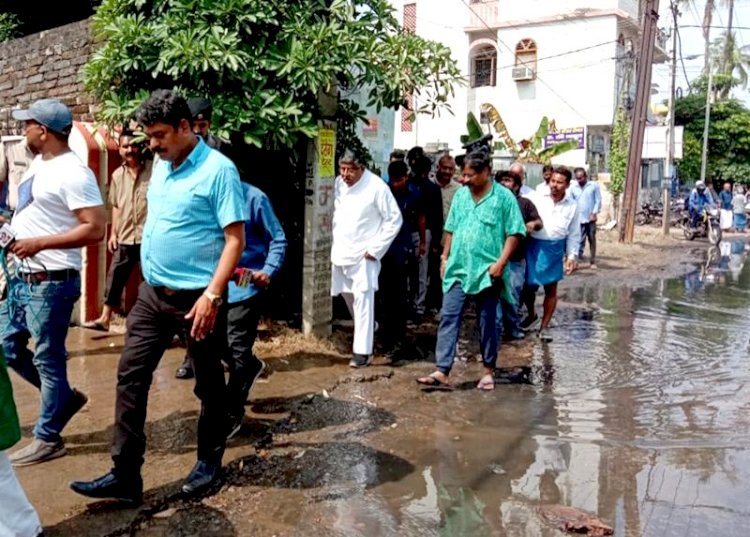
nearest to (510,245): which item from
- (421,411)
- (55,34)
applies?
(421,411)

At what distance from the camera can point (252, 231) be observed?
15.3 ft

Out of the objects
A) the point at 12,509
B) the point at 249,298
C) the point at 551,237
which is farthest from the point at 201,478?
the point at 551,237

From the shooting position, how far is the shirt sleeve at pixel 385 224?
619 centimetres

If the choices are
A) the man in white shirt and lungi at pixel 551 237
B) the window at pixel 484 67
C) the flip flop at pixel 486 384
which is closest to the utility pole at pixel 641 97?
the man in white shirt and lungi at pixel 551 237

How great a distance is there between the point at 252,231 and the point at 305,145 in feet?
7.82

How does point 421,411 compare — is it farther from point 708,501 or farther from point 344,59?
point 344,59

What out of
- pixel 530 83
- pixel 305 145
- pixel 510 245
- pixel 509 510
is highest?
pixel 530 83

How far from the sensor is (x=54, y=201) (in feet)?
12.5

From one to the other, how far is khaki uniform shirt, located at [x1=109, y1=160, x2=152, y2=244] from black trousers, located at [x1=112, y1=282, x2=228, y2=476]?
9.82ft

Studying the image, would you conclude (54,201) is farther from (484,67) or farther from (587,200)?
(484,67)

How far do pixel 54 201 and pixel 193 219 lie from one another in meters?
0.88

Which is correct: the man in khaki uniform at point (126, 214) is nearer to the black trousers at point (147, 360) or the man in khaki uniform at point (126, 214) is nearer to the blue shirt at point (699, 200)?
the black trousers at point (147, 360)

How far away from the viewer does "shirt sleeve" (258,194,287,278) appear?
4480 millimetres

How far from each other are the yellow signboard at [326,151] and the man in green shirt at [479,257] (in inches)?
59.4
